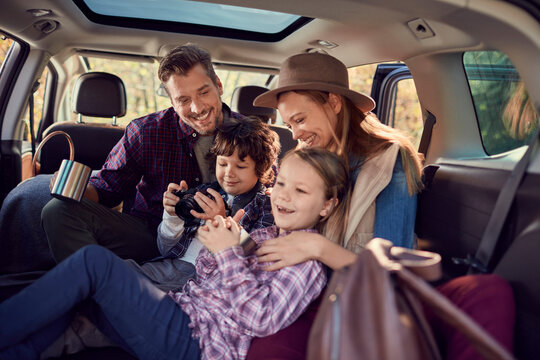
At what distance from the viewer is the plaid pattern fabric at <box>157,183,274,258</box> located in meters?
1.87

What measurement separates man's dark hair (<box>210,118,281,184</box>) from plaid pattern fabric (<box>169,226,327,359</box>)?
55cm

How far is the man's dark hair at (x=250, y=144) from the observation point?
1890mm

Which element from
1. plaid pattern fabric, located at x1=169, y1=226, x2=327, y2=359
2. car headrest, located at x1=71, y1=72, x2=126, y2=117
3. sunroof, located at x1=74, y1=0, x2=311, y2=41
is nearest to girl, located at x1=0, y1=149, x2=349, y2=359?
plaid pattern fabric, located at x1=169, y1=226, x2=327, y2=359

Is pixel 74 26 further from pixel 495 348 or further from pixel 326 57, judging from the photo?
pixel 495 348

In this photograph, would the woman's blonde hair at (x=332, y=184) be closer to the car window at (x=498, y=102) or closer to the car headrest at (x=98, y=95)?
the car window at (x=498, y=102)

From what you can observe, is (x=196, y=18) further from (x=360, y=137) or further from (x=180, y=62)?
(x=360, y=137)

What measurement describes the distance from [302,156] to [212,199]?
432 mm

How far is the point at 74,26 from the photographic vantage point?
2.47 metres

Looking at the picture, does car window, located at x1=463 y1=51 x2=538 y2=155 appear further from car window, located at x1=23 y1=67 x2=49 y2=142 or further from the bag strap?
car window, located at x1=23 y1=67 x2=49 y2=142

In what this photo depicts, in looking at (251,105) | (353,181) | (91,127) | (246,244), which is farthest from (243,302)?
(91,127)

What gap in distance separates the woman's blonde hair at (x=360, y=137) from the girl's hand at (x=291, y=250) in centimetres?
40

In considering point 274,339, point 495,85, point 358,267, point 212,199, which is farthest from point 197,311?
point 495,85

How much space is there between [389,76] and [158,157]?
1.74m

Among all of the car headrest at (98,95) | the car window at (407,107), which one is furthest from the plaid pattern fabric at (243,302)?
the car headrest at (98,95)
